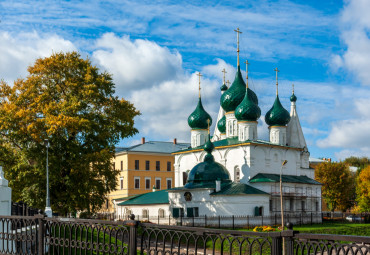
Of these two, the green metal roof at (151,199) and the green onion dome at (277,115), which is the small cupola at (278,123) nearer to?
the green onion dome at (277,115)

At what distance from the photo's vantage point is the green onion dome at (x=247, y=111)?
126ft

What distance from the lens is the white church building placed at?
34188 mm

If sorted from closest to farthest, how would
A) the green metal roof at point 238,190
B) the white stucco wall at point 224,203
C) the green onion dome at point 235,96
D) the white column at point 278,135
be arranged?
the white stucco wall at point 224,203 < the green metal roof at point 238,190 < the white column at point 278,135 < the green onion dome at point 235,96

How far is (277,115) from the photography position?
41.3 m

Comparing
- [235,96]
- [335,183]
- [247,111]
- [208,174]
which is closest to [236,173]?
[208,174]

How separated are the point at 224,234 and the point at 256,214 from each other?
28.7 m

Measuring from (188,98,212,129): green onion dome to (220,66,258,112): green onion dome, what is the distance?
249cm

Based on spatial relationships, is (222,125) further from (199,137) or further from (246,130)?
(246,130)

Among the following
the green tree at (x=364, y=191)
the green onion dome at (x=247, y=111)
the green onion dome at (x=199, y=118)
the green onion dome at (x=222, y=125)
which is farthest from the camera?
the green tree at (x=364, y=191)

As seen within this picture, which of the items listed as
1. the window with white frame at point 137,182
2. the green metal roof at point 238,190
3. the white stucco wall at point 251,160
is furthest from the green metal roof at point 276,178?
the window with white frame at point 137,182

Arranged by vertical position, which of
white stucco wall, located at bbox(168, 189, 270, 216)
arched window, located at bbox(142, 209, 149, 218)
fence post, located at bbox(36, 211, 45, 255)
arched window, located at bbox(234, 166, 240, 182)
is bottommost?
arched window, located at bbox(142, 209, 149, 218)

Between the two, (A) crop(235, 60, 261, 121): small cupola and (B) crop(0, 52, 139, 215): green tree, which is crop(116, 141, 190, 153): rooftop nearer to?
(A) crop(235, 60, 261, 121): small cupola

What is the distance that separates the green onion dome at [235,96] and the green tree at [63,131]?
16.1 meters

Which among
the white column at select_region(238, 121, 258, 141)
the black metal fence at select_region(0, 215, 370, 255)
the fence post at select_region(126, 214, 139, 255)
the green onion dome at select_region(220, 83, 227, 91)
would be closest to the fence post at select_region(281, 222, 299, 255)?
the black metal fence at select_region(0, 215, 370, 255)
